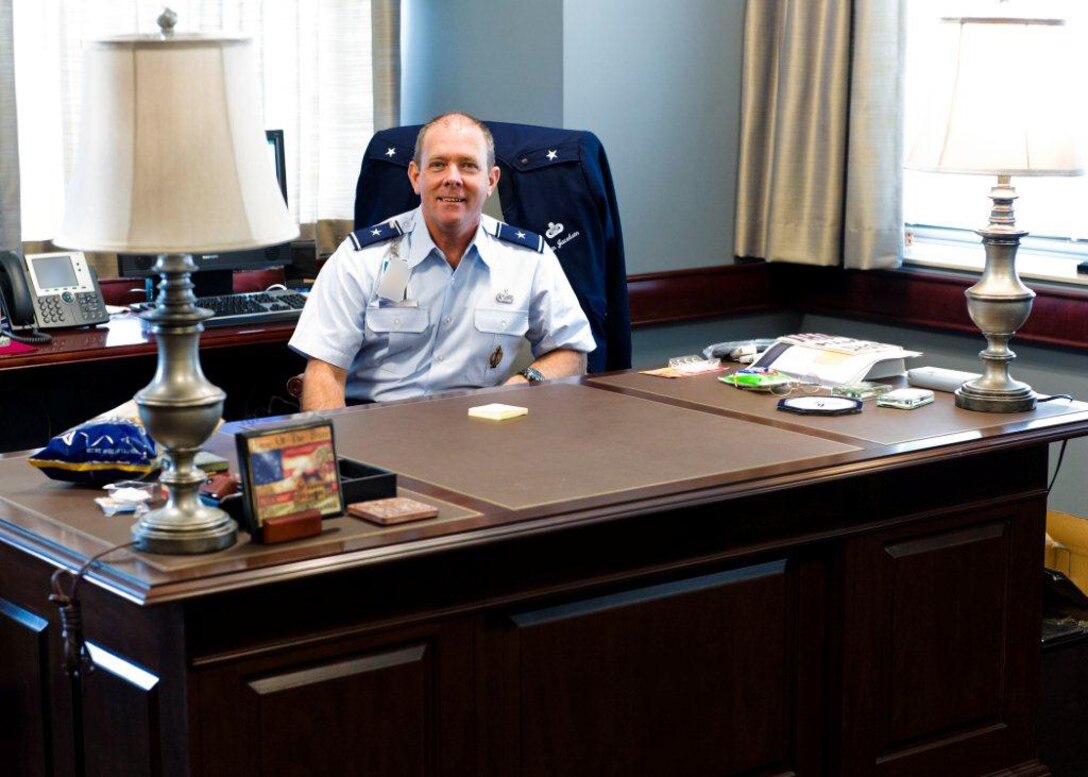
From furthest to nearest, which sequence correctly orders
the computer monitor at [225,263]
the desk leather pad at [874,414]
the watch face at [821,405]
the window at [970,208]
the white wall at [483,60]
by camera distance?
1. the white wall at [483,60]
2. the window at [970,208]
3. the computer monitor at [225,263]
4. the watch face at [821,405]
5. the desk leather pad at [874,414]

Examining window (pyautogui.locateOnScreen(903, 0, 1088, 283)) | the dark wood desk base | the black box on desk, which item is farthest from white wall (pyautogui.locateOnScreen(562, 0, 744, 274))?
the black box on desk

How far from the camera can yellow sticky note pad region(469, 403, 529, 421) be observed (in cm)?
284

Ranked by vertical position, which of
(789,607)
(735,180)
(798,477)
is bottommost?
(789,607)

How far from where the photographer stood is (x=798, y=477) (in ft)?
8.09

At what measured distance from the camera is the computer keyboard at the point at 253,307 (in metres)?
3.97

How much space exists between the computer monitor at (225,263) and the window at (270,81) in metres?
0.20

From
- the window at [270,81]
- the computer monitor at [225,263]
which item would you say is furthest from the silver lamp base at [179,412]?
the window at [270,81]

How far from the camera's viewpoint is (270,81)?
4.59 meters

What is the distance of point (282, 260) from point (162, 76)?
261 cm

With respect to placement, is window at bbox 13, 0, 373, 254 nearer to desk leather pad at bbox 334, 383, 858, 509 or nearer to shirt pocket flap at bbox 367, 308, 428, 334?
shirt pocket flap at bbox 367, 308, 428, 334

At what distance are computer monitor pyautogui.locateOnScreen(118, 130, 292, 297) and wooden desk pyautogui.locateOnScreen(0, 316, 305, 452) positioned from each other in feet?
0.52

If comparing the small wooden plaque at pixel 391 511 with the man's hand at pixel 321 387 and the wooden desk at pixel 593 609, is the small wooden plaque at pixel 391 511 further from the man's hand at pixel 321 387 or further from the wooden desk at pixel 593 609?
the man's hand at pixel 321 387

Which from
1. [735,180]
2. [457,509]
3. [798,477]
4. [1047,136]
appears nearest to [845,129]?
[735,180]

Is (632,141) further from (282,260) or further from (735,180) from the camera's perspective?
(282,260)
